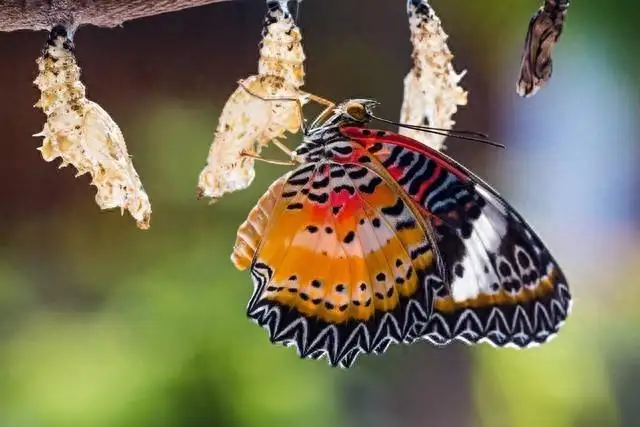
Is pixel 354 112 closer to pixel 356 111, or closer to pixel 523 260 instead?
pixel 356 111

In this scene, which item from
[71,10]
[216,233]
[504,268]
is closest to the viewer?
[71,10]

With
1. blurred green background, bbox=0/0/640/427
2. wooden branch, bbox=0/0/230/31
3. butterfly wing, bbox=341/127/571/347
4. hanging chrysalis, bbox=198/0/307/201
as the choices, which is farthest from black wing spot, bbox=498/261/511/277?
blurred green background, bbox=0/0/640/427

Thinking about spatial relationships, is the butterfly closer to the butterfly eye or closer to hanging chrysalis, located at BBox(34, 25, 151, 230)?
the butterfly eye

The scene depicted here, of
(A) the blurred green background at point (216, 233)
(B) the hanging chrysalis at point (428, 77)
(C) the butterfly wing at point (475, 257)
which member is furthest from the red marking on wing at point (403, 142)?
(A) the blurred green background at point (216, 233)

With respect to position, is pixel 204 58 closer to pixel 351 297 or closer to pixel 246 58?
pixel 246 58

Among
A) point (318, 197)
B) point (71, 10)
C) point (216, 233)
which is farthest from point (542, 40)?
point (216, 233)

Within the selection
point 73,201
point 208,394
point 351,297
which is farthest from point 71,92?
point 208,394

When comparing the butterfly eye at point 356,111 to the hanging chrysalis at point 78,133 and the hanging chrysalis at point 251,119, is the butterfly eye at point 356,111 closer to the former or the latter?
the hanging chrysalis at point 251,119
